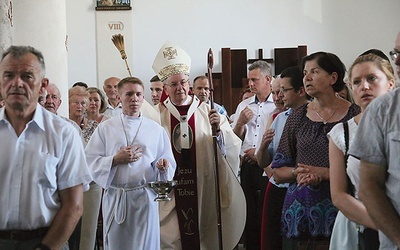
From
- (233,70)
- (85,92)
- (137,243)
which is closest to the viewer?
(137,243)

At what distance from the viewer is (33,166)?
301 cm

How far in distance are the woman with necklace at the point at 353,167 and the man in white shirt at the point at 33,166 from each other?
1.14 meters

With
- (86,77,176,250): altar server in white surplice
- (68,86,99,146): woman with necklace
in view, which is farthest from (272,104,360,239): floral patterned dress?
(68,86,99,146): woman with necklace

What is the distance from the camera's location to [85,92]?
699cm

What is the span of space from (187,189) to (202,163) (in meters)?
0.25

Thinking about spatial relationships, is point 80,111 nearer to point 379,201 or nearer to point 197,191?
point 197,191

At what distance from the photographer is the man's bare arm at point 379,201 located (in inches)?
89.0

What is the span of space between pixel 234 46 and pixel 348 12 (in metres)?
2.07

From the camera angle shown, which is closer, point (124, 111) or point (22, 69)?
point (22, 69)

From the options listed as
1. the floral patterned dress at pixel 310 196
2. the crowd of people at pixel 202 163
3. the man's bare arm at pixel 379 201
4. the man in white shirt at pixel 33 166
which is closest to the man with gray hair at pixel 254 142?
the crowd of people at pixel 202 163

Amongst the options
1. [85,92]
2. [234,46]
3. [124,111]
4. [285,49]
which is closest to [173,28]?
[234,46]

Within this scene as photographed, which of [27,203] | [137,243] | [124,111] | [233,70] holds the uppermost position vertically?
[233,70]

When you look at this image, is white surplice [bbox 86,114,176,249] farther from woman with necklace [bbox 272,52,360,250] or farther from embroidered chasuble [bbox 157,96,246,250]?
woman with necklace [bbox 272,52,360,250]

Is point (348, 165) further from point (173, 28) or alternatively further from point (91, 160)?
point (173, 28)
